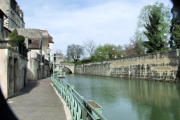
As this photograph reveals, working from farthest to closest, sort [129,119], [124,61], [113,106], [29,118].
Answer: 1. [124,61]
2. [113,106]
3. [129,119]
4. [29,118]

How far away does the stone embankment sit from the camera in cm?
2012

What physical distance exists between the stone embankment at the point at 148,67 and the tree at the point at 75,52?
2856 cm

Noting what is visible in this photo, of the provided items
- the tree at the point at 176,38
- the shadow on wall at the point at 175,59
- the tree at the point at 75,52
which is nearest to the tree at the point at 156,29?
A: the tree at the point at 176,38

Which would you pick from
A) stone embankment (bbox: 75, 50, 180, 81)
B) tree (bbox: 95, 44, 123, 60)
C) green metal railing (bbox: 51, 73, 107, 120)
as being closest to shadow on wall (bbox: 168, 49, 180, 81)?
stone embankment (bbox: 75, 50, 180, 81)

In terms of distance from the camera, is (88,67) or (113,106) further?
(88,67)

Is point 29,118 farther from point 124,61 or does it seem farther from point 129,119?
point 124,61

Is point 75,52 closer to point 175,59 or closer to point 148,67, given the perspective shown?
point 148,67

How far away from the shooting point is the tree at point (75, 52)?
223ft

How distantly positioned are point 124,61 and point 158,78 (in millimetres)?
9339

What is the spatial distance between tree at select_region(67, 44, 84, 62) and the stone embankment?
1124 inches

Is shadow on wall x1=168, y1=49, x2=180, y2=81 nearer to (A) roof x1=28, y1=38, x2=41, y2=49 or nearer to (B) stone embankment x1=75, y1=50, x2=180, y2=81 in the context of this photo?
(B) stone embankment x1=75, y1=50, x2=180, y2=81

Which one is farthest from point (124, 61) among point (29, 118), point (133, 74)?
point (29, 118)

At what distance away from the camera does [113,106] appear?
33.6 feet

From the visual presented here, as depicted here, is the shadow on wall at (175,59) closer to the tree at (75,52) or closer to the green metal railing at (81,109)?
the green metal railing at (81,109)
